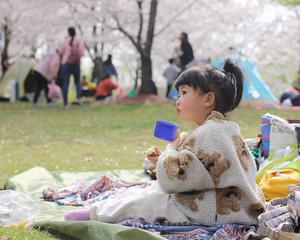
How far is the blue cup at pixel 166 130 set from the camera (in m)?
3.54

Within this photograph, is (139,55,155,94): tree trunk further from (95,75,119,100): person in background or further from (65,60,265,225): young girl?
(65,60,265,225): young girl

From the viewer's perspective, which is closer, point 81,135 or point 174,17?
point 81,135

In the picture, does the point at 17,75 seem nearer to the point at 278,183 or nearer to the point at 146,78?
the point at 146,78

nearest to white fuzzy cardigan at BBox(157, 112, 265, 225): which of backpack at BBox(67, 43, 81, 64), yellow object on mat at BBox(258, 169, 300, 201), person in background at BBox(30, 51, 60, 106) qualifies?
yellow object on mat at BBox(258, 169, 300, 201)

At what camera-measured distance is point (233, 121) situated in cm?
324

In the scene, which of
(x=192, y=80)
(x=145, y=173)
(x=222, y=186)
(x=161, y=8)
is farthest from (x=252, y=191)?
(x=161, y=8)

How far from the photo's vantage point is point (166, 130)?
11.7 feet

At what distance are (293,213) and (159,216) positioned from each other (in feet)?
2.34

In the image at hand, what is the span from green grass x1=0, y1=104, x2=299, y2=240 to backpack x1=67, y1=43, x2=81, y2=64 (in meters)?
1.12

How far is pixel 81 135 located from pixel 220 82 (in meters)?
6.04

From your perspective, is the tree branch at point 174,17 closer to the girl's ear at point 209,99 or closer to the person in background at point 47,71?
the person in background at point 47,71

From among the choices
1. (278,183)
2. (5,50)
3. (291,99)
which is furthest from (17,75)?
(278,183)

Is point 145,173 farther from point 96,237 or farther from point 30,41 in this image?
point 30,41

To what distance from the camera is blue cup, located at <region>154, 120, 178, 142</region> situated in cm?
354
